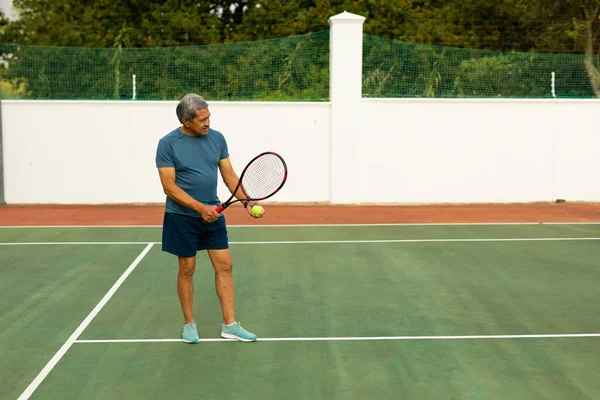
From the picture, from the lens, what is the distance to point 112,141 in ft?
48.0

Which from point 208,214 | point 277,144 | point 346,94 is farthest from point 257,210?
point 346,94

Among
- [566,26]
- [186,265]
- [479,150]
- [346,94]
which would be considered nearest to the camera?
[186,265]

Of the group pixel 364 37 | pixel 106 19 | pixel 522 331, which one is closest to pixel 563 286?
pixel 522 331

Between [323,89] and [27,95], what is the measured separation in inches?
194

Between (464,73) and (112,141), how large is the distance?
609 centimetres

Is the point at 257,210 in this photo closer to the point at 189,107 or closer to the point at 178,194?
the point at 178,194

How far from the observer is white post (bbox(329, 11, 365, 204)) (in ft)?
47.7

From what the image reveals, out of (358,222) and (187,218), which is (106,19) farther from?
(187,218)

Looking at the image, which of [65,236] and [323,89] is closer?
[65,236]

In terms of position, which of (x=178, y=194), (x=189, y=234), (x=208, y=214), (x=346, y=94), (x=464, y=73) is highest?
(x=464, y=73)

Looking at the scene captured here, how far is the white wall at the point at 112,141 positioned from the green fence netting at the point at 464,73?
1.26m

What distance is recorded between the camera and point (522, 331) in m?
6.59

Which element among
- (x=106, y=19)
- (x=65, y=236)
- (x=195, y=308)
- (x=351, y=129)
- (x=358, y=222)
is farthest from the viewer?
(x=106, y=19)

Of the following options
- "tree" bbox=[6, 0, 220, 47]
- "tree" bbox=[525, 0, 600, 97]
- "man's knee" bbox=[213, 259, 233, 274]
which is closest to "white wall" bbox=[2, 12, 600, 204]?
"tree" bbox=[525, 0, 600, 97]
